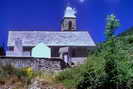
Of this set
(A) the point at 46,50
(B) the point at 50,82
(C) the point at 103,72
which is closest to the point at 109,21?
(C) the point at 103,72

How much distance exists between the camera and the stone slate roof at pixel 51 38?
47.7 meters

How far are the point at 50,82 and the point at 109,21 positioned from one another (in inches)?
189

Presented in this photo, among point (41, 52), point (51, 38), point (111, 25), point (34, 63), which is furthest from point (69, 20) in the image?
point (111, 25)

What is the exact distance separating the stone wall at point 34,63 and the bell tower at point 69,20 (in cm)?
3273

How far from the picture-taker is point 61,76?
77.8 ft

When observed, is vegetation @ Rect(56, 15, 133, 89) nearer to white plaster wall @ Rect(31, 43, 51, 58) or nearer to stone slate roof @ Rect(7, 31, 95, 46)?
white plaster wall @ Rect(31, 43, 51, 58)

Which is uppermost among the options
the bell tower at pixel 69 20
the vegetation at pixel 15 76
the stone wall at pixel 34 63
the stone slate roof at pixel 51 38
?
the bell tower at pixel 69 20

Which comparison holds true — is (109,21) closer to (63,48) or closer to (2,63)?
(2,63)

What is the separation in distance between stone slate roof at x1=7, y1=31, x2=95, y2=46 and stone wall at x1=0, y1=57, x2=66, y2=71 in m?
17.3

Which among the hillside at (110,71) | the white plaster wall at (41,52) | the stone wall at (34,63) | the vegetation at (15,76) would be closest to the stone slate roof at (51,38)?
the white plaster wall at (41,52)

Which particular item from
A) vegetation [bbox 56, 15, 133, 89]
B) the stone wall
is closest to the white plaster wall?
the stone wall

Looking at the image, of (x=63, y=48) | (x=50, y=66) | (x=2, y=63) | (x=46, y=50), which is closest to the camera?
(x=2, y=63)

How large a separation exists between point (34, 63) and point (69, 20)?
3621 cm

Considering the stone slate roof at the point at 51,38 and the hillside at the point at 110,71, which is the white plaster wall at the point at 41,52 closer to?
the stone slate roof at the point at 51,38
